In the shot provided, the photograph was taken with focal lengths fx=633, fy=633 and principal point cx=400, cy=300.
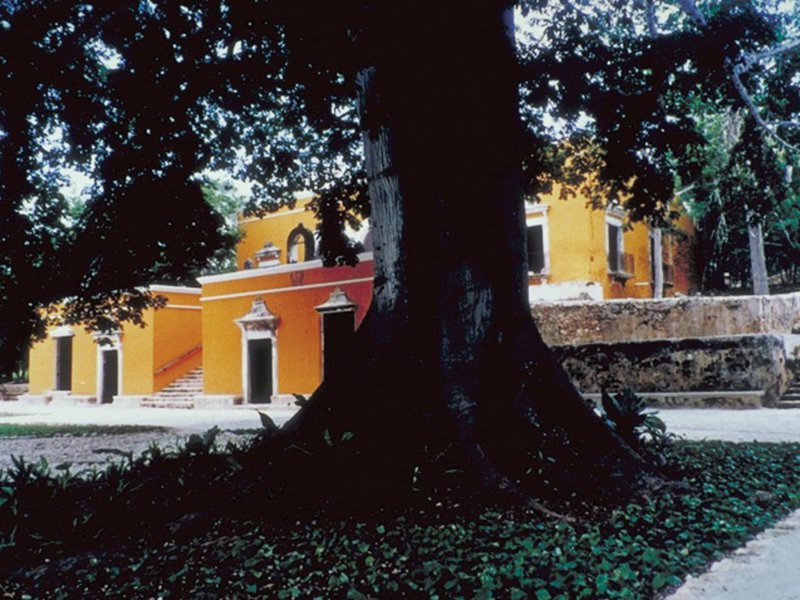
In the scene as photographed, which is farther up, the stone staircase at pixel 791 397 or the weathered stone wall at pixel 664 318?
the weathered stone wall at pixel 664 318

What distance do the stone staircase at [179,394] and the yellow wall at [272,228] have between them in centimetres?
577

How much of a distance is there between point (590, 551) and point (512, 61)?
12.9ft

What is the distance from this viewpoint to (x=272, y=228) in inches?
1059

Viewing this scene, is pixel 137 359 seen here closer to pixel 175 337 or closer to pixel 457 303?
pixel 175 337

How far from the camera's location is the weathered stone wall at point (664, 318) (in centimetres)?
1634

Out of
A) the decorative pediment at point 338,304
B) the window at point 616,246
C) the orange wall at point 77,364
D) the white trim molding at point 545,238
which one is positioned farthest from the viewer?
the orange wall at point 77,364

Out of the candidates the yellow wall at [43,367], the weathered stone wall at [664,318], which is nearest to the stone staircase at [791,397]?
the weathered stone wall at [664,318]

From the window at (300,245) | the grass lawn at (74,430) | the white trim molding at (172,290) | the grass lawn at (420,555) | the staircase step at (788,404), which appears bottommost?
the grass lawn at (74,430)

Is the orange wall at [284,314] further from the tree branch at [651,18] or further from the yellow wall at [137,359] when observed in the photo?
the tree branch at [651,18]

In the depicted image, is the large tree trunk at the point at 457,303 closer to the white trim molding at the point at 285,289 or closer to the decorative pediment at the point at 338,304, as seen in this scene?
the white trim molding at the point at 285,289

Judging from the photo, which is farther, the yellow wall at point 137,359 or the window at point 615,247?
the yellow wall at point 137,359

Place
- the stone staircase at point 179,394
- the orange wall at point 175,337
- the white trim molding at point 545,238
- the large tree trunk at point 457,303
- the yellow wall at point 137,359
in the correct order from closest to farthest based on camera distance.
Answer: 1. the large tree trunk at point 457,303
2. the white trim molding at point 545,238
3. the stone staircase at point 179,394
4. the yellow wall at point 137,359
5. the orange wall at point 175,337

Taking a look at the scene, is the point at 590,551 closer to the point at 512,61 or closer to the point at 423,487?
the point at 423,487

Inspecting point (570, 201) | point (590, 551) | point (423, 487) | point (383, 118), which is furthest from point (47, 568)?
point (570, 201)
